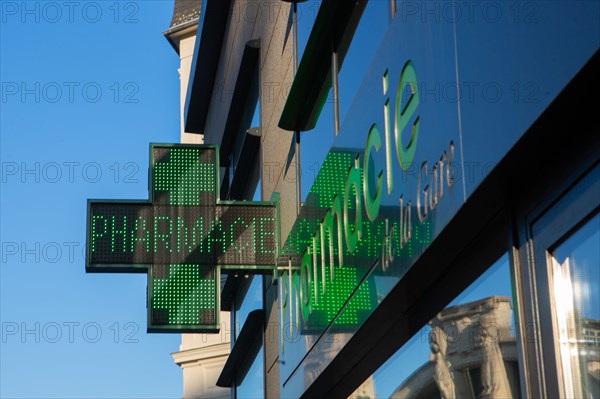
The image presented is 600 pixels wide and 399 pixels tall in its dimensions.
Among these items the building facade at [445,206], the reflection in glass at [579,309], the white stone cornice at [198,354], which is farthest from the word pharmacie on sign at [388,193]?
the white stone cornice at [198,354]

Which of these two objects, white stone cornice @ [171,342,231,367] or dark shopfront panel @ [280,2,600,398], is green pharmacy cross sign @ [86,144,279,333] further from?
white stone cornice @ [171,342,231,367]

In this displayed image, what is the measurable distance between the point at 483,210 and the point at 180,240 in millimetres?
4368

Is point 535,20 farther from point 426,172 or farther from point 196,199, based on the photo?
point 196,199

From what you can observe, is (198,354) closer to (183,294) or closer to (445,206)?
(183,294)

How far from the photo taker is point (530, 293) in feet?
12.4

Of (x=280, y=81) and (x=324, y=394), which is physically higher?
(x=280, y=81)

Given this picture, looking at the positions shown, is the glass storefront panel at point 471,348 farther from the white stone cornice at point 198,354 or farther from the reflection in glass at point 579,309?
the white stone cornice at point 198,354

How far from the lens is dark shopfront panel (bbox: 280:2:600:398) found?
334cm

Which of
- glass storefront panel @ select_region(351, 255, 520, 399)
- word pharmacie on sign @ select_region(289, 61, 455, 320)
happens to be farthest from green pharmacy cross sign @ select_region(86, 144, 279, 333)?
glass storefront panel @ select_region(351, 255, 520, 399)

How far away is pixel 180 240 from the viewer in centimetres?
810

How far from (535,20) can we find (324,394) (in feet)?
14.5

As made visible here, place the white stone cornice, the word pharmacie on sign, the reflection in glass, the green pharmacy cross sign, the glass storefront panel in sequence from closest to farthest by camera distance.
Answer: the reflection in glass
the glass storefront panel
the word pharmacie on sign
the green pharmacy cross sign
the white stone cornice

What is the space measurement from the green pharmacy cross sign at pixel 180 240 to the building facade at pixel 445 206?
13.8 inches

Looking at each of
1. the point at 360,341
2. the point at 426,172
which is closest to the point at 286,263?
the point at 360,341
